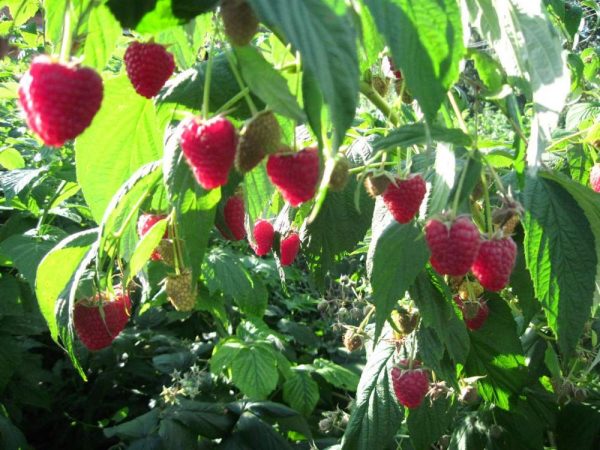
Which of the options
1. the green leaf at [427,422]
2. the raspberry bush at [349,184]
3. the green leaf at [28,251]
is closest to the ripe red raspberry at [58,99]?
the raspberry bush at [349,184]

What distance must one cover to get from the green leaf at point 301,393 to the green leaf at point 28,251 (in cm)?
82

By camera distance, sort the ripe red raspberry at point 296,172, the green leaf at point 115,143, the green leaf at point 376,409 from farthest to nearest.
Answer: the green leaf at point 376,409, the green leaf at point 115,143, the ripe red raspberry at point 296,172

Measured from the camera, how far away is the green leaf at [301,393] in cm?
212

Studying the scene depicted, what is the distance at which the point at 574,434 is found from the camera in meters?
1.52

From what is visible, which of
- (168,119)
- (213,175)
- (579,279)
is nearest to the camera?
(213,175)

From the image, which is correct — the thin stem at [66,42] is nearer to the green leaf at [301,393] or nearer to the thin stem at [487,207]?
the thin stem at [487,207]

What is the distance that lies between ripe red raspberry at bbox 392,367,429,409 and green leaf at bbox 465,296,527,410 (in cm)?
9

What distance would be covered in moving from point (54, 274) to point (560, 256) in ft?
1.78

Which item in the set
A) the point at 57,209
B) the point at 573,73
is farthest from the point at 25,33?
the point at 573,73

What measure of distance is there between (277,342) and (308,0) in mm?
1902

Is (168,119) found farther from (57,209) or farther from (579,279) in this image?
(57,209)

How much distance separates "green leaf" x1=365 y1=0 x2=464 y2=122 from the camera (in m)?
0.44

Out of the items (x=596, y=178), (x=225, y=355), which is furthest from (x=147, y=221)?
(x=225, y=355)

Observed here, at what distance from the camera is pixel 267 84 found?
489 mm
